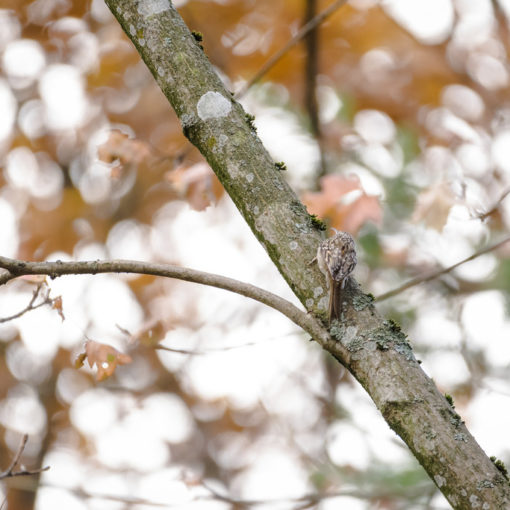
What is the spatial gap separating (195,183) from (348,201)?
110 centimetres

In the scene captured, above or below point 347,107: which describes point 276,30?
above

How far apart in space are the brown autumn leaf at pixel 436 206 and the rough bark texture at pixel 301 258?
203 cm

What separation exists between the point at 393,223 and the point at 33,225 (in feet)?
12.9

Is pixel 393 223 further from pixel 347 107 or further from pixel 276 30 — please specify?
pixel 276 30

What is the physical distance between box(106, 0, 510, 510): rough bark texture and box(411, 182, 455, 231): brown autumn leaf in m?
2.03

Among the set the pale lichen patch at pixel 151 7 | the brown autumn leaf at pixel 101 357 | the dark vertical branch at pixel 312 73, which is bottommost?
the brown autumn leaf at pixel 101 357

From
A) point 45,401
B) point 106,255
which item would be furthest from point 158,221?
point 45,401

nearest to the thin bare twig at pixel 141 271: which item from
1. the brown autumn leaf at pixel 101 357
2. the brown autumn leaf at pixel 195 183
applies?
the brown autumn leaf at pixel 101 357

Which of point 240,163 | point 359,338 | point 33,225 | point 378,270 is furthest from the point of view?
point 33,225

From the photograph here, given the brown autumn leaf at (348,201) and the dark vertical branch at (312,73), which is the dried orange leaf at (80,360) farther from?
the dark vertical branch at (312,73)

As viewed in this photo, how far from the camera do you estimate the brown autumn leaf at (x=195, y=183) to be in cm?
363

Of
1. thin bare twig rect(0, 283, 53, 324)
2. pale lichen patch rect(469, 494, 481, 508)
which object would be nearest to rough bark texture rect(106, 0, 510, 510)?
pale lichen patch rect(469, 494, 481, 508)

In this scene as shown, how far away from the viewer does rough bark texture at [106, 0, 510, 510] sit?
151 cm

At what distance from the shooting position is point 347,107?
5852mm
